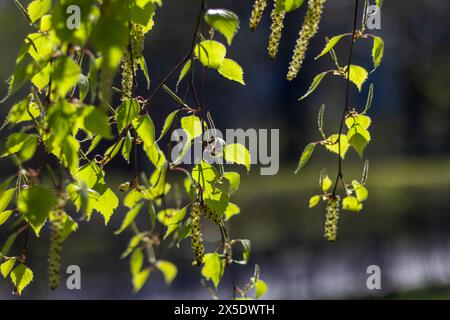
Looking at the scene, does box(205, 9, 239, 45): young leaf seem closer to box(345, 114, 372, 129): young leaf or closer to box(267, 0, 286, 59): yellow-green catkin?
box(267, 0, 286, 59): yellow-green catkin

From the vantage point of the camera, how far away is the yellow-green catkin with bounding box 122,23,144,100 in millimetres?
1166

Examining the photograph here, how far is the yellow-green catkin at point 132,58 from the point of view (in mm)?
1166

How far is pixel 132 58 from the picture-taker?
116 centimetres

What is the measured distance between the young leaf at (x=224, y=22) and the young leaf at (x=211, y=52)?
93 mm

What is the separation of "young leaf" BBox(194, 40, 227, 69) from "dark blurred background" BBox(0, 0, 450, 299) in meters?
5.09

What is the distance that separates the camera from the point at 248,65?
9.75m

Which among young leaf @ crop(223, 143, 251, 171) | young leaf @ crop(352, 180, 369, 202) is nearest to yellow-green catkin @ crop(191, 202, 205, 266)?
young leaf @ crop(223, 143, 251, 171)

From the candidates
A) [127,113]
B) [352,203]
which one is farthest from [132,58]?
[352,203]

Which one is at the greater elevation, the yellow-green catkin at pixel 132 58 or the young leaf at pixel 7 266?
the yellow-green catkin at pixel 132 58

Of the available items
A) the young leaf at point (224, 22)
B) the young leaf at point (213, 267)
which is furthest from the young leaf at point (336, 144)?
the young leaf at point (224, 22)

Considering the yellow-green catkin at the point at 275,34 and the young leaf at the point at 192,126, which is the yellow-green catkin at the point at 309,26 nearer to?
the yellow-green catkin at the point at 275,34

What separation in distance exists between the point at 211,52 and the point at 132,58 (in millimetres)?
139
